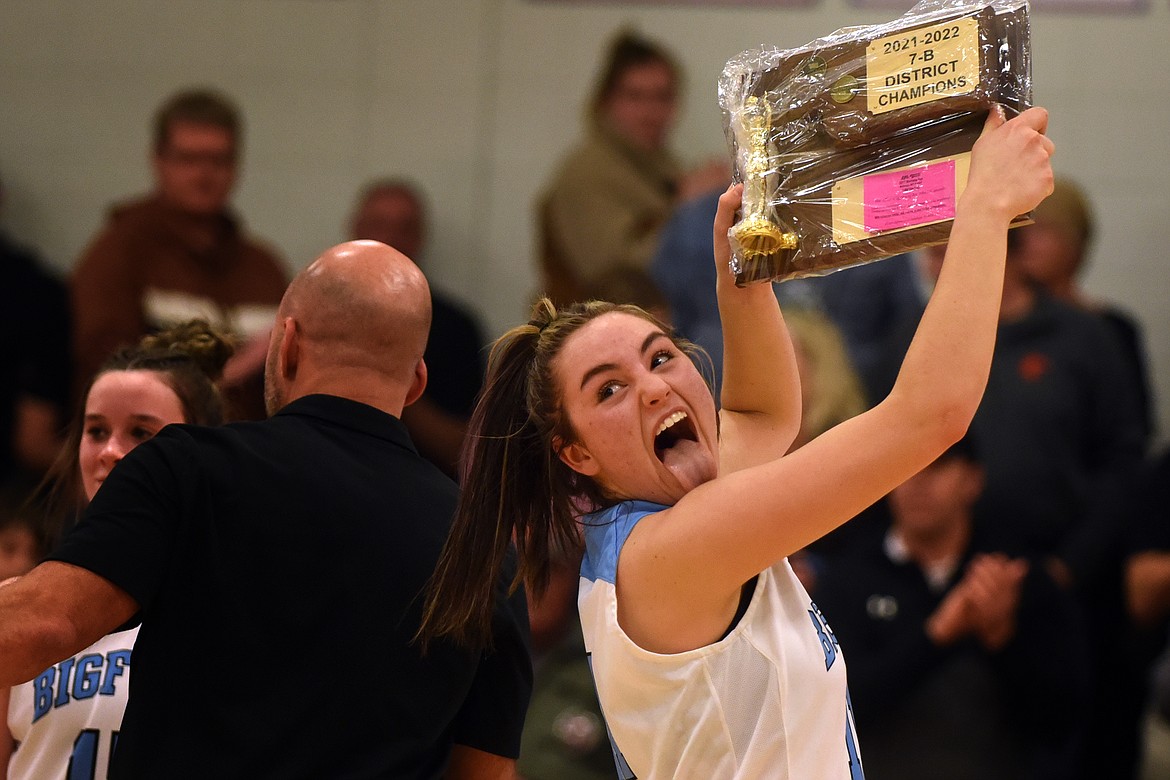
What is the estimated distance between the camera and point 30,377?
5.25m

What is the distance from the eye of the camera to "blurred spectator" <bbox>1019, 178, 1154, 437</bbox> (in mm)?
5293

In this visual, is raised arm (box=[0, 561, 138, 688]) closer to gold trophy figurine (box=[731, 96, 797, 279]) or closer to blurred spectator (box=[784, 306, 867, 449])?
gold trophy figurine (box=[731, 96, 797, 279])

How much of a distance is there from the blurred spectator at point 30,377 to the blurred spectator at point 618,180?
172 cm

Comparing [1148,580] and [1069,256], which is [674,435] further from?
[1069,256]

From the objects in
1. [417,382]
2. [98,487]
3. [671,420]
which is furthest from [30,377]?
[671,420]

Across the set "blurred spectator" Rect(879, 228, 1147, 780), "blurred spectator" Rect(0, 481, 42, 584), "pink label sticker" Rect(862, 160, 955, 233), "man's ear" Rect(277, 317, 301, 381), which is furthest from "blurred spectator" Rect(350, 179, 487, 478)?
"pink label sticker" Rect(862, 160, 955, 233)

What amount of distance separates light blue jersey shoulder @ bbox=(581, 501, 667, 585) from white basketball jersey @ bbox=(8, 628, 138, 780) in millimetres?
777

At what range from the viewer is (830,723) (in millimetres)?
2031

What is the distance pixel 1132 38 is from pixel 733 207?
434cm

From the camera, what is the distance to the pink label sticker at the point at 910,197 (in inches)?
77.5

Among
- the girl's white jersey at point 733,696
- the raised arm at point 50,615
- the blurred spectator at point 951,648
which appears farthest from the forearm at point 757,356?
the blurred spectator at point 951,648

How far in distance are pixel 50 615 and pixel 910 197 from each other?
1.20 metres

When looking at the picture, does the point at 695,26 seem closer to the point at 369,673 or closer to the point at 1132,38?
the point at 1132,38

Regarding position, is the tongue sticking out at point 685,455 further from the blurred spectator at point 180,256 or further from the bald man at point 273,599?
the blurred spectator at point 180,256
